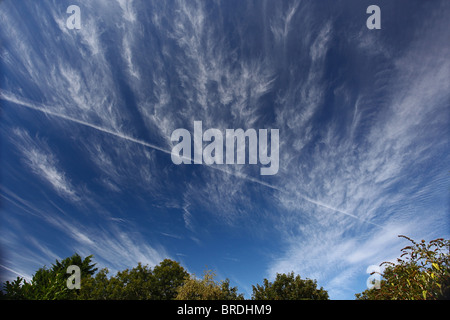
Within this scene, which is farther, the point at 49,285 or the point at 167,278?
the point at 167,278

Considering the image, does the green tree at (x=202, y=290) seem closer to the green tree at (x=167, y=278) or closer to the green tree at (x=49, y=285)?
the green tree at (x=167, y=278)

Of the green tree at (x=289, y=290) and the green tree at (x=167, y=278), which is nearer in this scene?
the green tree at (x=289, y=290)

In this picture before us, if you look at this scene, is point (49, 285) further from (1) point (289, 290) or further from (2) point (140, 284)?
(1) point (289, 290)

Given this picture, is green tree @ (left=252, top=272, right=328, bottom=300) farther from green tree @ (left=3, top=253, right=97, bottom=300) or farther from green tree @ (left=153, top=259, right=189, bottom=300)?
green tree @ (left=3, top=253, right=97, bottom=300)

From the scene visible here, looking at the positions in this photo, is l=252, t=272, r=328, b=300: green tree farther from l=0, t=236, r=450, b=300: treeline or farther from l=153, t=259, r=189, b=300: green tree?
l=153, t=259, r=189, b=300: green tree

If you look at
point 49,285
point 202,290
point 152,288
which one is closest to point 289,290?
point 202,290

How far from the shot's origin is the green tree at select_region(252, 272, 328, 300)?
35750mm

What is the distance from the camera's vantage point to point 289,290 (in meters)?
37.1

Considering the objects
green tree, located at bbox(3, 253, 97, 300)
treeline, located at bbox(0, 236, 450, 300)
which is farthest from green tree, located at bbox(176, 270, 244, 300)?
green tree, located at bbox(3, 253, 97, 300)

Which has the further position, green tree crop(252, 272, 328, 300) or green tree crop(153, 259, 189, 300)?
green tree crop(153, 259, 189, 300)

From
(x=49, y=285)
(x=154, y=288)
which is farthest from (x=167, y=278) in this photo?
(x=49, y=285)

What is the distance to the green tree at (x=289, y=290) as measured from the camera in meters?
35.8

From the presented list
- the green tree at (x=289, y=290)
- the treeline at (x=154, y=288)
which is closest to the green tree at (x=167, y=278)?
the treeline at (x=154, y=288)

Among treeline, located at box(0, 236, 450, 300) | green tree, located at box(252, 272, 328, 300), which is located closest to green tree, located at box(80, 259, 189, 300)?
treeline, located at box(0, 236, 450, 300)
